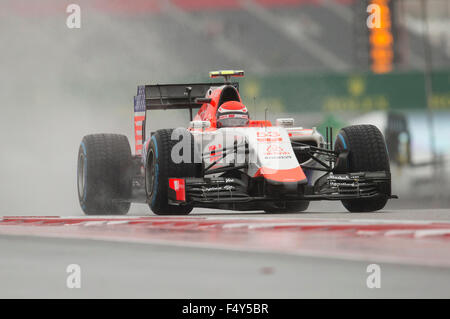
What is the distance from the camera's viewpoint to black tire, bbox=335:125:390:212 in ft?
40.1

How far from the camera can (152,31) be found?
1826 inches

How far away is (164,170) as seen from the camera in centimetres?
1140

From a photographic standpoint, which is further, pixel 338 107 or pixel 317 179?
pixel 338 107

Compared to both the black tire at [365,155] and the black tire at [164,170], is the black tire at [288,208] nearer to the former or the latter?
the black tire at [365,155]

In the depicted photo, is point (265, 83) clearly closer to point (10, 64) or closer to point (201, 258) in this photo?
point (10, 64)

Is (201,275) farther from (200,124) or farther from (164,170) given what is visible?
(200,124)

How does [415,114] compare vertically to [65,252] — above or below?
above

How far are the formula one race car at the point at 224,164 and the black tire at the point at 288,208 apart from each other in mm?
16

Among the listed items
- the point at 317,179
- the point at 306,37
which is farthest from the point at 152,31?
the point at 317,179

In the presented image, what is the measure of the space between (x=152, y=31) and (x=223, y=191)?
117 feet

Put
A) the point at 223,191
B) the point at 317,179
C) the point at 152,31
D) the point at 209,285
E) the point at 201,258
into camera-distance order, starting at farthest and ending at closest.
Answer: the point at 152,31, the point at 317,179, the point at 223,191, the point at 201,258, the point at 209,285

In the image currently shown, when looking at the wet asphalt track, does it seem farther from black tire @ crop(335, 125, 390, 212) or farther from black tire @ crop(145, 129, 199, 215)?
black tire @ crop(335, 125, 390, 212)

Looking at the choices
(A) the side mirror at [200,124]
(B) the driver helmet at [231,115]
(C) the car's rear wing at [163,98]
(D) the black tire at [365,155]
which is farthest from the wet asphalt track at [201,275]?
(C) the car's rear wing at [163,98]

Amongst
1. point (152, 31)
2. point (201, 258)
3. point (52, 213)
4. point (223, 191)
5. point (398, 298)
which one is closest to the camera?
point (398, 298)
